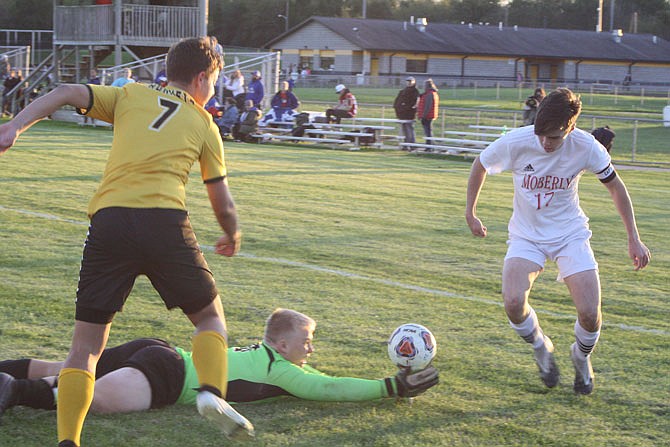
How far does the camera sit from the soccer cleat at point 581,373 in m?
5.39

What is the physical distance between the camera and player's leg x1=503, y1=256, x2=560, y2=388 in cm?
534

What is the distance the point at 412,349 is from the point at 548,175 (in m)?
1.29

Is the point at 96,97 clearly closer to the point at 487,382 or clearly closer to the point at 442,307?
the point at 487,382

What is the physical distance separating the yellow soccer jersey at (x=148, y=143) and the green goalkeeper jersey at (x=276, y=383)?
1.17m

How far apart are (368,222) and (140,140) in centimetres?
820

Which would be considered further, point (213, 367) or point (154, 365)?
point (154, 365)

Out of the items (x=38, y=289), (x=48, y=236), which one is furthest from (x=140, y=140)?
(x=48, y=236)

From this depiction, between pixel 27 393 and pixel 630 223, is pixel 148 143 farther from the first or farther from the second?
pixel 630 223

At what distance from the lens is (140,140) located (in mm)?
4008

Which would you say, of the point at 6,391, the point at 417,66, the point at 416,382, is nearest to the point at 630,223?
the point at 416,382

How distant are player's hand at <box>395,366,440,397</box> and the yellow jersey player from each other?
3.95ft

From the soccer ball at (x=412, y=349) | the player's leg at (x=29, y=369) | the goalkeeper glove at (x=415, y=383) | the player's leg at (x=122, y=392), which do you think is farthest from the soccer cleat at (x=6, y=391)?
the soccer ball at (x=412, y=349)

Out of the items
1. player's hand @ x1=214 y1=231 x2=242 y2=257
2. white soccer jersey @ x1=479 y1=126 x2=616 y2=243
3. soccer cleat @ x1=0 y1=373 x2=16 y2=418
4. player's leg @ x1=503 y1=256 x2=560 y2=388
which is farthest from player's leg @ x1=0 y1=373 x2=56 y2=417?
white soccer jersey @ x1=479 y1=126 x2=616 y2=243

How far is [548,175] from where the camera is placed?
17.9ft
